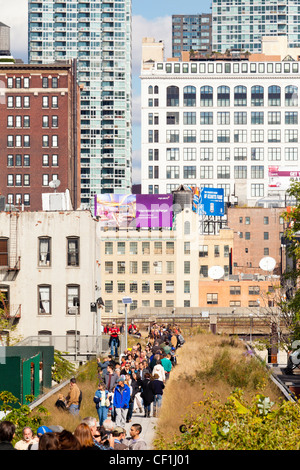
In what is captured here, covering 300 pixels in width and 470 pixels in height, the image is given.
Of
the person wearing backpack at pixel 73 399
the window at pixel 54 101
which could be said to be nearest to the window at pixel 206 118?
the window at pixel 54 101

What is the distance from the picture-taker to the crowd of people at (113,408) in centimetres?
1100

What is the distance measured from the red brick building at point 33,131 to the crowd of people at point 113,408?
9687 cm

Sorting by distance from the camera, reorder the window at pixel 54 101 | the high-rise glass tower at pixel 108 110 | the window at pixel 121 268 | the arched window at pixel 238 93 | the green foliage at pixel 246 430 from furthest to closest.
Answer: the high-rise glass tower at pixel 108 110
the arched window at pixel 238 93
the window at pixel 54 101
the window at pixel 121 268
the green foliage at pixel 246 430

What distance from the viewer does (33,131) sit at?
128 meters

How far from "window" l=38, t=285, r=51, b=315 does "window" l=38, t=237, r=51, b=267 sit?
1.42 metres

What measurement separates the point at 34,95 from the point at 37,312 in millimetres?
79945

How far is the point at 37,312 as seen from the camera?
51719 millimetres

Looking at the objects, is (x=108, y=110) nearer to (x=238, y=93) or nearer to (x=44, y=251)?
(x=238, y=93)

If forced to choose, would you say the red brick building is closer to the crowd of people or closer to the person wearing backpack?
the crowd of people

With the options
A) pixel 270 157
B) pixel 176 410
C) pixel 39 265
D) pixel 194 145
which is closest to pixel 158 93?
pixel 194 145

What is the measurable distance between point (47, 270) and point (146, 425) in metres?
29.6

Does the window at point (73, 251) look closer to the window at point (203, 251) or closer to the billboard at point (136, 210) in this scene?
the billboard at point (136, 210)

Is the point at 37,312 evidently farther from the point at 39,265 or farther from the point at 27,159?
the point at 27,159

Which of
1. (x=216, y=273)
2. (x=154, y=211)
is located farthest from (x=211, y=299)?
(x=154, y=211)
